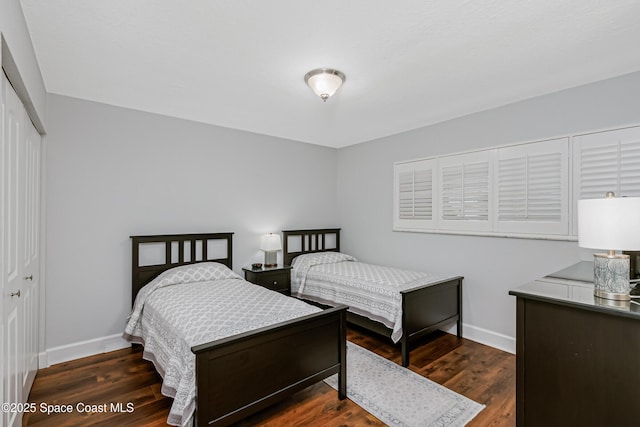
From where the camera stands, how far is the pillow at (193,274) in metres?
3.15

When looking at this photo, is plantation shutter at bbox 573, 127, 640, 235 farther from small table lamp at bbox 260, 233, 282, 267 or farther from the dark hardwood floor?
small table lamp at bbox 260, 233, 282, 267

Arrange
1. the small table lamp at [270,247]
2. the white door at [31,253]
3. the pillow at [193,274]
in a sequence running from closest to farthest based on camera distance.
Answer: the white door at [31,253], the pillow at [193,274], the small table lamp at [270,247]

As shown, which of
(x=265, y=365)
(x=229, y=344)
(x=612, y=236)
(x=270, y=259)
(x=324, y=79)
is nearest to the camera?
(x=612, y=236)

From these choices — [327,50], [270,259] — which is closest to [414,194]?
[270,259]

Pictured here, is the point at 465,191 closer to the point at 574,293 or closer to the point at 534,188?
the point at 534,188

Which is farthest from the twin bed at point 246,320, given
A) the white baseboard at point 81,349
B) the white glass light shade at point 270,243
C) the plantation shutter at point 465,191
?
the plantation shutter at point 465,191

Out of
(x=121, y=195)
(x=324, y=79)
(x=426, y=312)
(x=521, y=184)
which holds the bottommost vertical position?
(x=426, y=312)

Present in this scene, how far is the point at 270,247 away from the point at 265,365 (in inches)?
86.1

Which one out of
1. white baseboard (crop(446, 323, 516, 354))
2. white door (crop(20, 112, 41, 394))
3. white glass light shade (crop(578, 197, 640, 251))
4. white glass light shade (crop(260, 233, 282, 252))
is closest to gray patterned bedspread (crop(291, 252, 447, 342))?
white glass light shade (crop(260, 233, 282, 252))

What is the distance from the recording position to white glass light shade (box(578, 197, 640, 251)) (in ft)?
4.73

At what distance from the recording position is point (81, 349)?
3.06m

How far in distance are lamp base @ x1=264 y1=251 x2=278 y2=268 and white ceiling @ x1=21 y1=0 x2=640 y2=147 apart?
187 cm

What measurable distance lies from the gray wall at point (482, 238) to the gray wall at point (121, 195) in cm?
150

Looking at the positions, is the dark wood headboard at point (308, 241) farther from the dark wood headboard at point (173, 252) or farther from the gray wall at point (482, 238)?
the dark wood headboard at point (173, 252)
